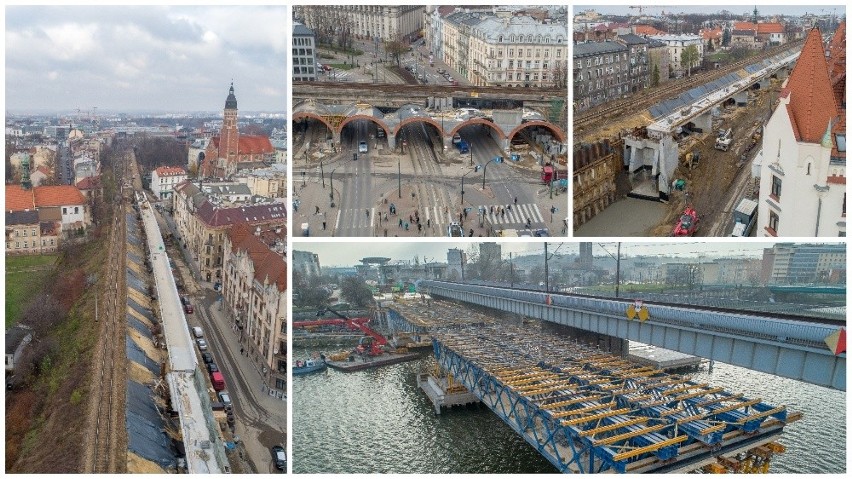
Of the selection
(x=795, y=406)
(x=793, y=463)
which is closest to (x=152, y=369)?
(x=793, y=463)

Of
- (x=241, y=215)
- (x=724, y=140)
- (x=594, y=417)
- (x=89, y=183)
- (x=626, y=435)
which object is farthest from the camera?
(x=89, y=183)

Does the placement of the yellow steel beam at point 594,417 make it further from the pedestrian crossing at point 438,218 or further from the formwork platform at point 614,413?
the pedestrian crossing at point 438,218

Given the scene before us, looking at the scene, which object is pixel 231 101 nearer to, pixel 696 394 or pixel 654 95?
pixel 654 95

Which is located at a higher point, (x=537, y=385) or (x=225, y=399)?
(x=537, y=385)

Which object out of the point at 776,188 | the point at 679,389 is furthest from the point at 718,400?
the point at 776,188

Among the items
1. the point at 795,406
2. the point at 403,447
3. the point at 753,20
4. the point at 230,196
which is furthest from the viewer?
the point at 230,196

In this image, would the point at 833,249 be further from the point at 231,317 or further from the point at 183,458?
the point at 231,317

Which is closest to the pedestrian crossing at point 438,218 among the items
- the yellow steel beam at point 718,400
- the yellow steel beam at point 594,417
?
the yellow steel beam at point 594,417
